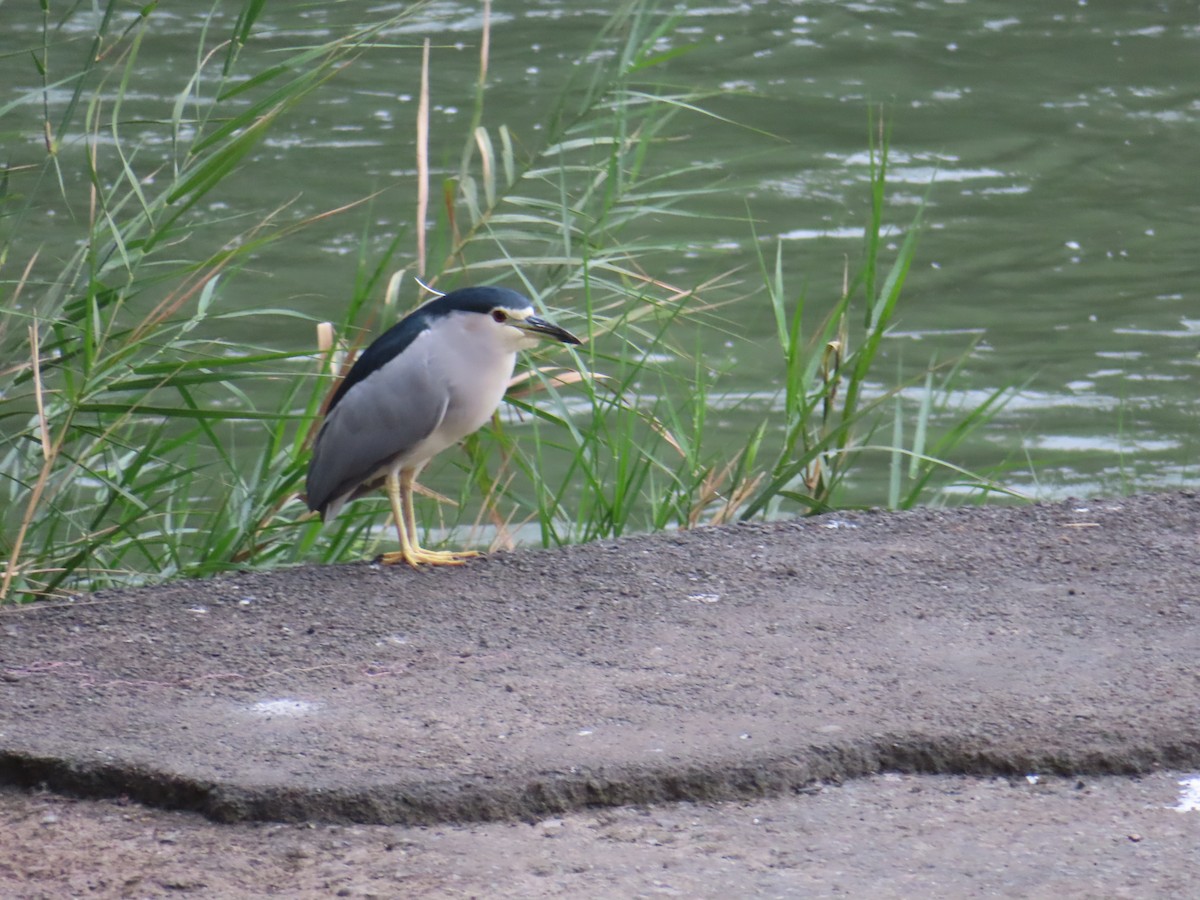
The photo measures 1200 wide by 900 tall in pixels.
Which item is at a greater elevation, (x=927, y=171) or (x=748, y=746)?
(x=748, y=746)

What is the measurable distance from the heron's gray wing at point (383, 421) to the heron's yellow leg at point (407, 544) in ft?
0.41

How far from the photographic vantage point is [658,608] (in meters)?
3.21

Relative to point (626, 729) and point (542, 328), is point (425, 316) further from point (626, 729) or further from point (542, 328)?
point (626, 729)

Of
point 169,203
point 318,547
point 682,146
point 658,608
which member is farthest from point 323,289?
point 658,608

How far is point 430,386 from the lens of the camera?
3703 millimetres

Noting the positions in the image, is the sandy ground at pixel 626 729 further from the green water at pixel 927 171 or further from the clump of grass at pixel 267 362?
the green water at pixel 927 171

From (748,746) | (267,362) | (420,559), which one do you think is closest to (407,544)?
(420,559)

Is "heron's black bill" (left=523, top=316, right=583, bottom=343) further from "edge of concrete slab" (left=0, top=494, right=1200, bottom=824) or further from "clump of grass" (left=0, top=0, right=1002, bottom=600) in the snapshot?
"edge of concrete slab" (left=0, top=494, right=1200, bottom=824)

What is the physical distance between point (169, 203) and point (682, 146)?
24.3 feet

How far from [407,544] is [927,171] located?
7.03 metres

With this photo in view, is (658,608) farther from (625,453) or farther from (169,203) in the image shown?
(169,203)

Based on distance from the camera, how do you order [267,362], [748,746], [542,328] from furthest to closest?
[267,362] → [542,328] → [748,746]

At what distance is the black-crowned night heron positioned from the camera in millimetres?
3713

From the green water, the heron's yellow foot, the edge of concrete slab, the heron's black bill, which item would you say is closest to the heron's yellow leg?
the heron's yellow foot
